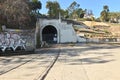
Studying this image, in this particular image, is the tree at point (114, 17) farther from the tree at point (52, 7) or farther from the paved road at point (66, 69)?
the paved road at point (66, 69)

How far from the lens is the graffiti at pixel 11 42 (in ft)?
112

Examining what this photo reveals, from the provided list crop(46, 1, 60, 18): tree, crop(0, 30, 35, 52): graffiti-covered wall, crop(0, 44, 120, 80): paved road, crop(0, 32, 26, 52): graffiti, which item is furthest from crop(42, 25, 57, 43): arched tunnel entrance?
crop(0, 44, 120, 80): paved road

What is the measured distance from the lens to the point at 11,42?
35219 millimetres

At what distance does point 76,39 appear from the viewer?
68688 mm

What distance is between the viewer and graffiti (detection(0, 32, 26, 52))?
3425cm

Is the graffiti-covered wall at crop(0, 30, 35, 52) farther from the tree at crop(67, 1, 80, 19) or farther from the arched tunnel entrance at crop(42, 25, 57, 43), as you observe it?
the tree at crop(67, 1, 80, 19)

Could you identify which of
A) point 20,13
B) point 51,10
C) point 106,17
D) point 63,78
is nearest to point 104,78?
point 63,78

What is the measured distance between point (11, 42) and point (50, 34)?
35.2m

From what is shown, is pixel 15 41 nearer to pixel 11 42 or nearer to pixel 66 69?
pixel 11 42

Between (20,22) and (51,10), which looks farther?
(51,10)

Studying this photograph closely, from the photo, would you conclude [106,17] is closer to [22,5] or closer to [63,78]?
[22,5]

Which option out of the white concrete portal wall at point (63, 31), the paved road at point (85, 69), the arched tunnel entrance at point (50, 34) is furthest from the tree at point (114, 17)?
the paved road at point (85, 69)

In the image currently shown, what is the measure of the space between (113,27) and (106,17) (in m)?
27.7

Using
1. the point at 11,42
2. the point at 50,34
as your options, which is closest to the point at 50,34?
the point at 50,34
